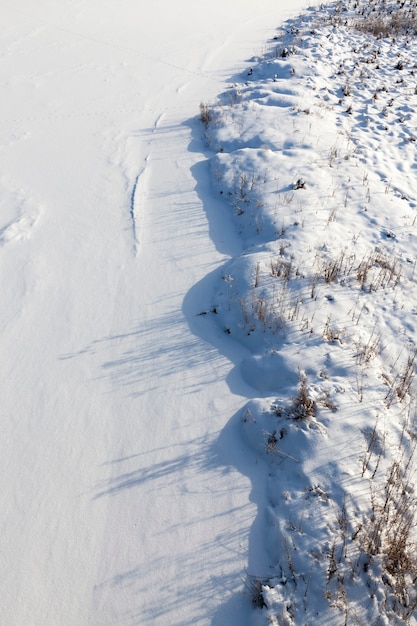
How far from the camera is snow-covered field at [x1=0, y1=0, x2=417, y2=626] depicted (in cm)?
253

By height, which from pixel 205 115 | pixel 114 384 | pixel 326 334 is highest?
pixel 205 115

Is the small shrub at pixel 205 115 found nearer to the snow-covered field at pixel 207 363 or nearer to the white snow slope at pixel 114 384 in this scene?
the snow-covered field at pixel 207 363

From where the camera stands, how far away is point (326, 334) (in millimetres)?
3883

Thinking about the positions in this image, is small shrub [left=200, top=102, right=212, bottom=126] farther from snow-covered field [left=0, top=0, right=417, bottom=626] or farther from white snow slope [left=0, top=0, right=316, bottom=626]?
white snow slope [left=0, top=0, right=316, bottom=626]

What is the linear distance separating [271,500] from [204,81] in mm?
10042

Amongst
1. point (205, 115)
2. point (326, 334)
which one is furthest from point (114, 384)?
point (205, 115)

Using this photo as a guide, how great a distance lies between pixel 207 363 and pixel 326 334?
3.89 ft

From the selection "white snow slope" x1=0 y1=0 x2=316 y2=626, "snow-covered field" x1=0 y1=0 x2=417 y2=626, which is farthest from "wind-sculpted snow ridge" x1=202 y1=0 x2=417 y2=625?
"white snow slope" x1=0 y1=0 x2=316 y2=626

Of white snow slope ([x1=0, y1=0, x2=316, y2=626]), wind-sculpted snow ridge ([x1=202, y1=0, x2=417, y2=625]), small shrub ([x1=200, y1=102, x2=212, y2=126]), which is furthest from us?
small shrub ([x1=200, y1=102, x2=212, y2=126])

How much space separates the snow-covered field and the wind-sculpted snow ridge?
0.02 metres

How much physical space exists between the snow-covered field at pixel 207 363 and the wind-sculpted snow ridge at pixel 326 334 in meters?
0.02

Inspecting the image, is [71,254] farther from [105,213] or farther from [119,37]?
[119,37]

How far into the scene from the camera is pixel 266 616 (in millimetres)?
2324

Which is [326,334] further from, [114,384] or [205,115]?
[205,115]
